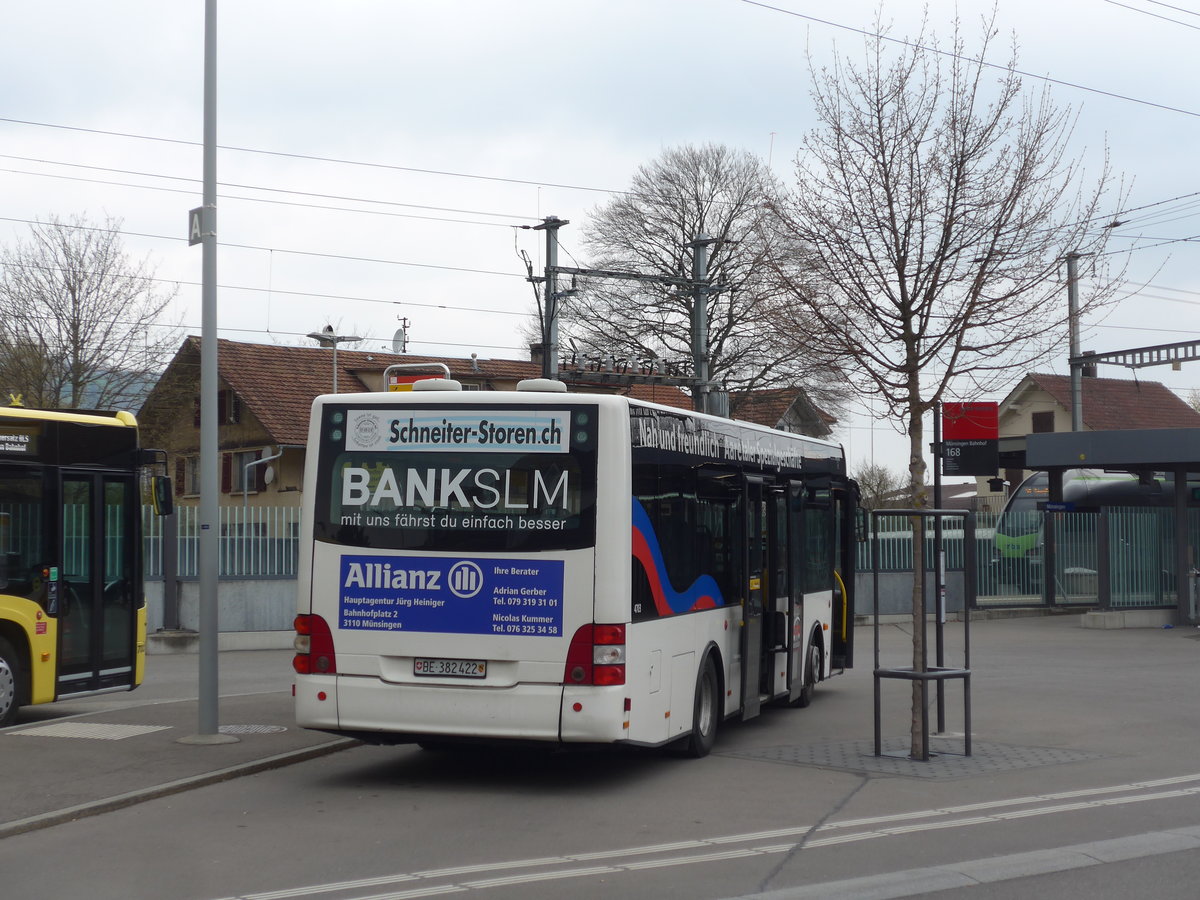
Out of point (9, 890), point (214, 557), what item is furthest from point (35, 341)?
point (9, 890)

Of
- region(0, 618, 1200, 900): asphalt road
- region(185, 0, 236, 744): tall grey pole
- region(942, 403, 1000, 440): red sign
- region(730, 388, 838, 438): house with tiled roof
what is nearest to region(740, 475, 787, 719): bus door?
region(0, 618, 1200, 900): asphalt road

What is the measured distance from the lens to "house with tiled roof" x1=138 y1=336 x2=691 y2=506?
46.9 m

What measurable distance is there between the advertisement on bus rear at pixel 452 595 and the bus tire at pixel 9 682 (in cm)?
448

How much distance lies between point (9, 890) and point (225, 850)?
1.23 meters

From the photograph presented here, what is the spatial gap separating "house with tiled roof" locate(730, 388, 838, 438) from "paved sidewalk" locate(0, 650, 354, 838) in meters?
26.6

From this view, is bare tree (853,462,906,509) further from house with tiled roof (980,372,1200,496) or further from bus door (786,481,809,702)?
bus door (786,481,809,702)

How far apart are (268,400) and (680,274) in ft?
47.1

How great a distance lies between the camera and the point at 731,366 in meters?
46.7

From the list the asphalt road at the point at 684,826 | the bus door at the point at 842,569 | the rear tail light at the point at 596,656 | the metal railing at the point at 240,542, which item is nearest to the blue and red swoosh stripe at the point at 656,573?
the rear tail light at the point at 596,656

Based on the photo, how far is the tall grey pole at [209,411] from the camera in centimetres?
1173

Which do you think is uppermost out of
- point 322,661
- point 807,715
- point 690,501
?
point 690,501

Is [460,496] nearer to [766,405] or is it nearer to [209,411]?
[209,411]

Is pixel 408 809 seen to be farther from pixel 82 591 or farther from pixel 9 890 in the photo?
pixel 82 591

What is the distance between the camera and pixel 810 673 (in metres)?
15.2
